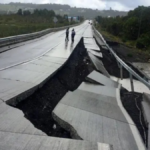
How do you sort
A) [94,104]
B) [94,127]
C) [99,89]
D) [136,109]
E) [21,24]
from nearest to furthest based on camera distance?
[94,127] < [94,104] < [136,109] < [99,89] < [21,24]

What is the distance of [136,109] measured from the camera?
8164 mm

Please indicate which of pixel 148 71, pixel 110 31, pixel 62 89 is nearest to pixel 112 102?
pixel 62 89

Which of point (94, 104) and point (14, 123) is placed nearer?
point (14, 123)

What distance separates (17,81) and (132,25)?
4286cm

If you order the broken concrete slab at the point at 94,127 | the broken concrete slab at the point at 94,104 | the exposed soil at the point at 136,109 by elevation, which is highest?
the broken concrete slab at the point at 94,127

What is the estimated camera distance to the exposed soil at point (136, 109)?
252 inches

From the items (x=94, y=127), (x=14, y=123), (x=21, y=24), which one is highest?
(x=14, y=123)

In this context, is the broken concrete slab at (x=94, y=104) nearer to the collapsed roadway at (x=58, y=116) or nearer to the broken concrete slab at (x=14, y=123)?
the collapsed roadway at (x=58, y=116)

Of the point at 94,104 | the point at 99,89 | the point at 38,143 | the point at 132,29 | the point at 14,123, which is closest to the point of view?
the point at 38,143

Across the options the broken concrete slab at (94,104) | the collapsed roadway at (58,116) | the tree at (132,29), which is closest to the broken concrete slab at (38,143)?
the collapsed roadway at (58,116)

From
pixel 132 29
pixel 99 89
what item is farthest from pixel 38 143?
pixel 132 29

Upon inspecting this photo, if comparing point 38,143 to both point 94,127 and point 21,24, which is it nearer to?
point 94,127

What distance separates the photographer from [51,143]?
4.27 meters

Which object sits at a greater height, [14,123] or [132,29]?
[14,123]
